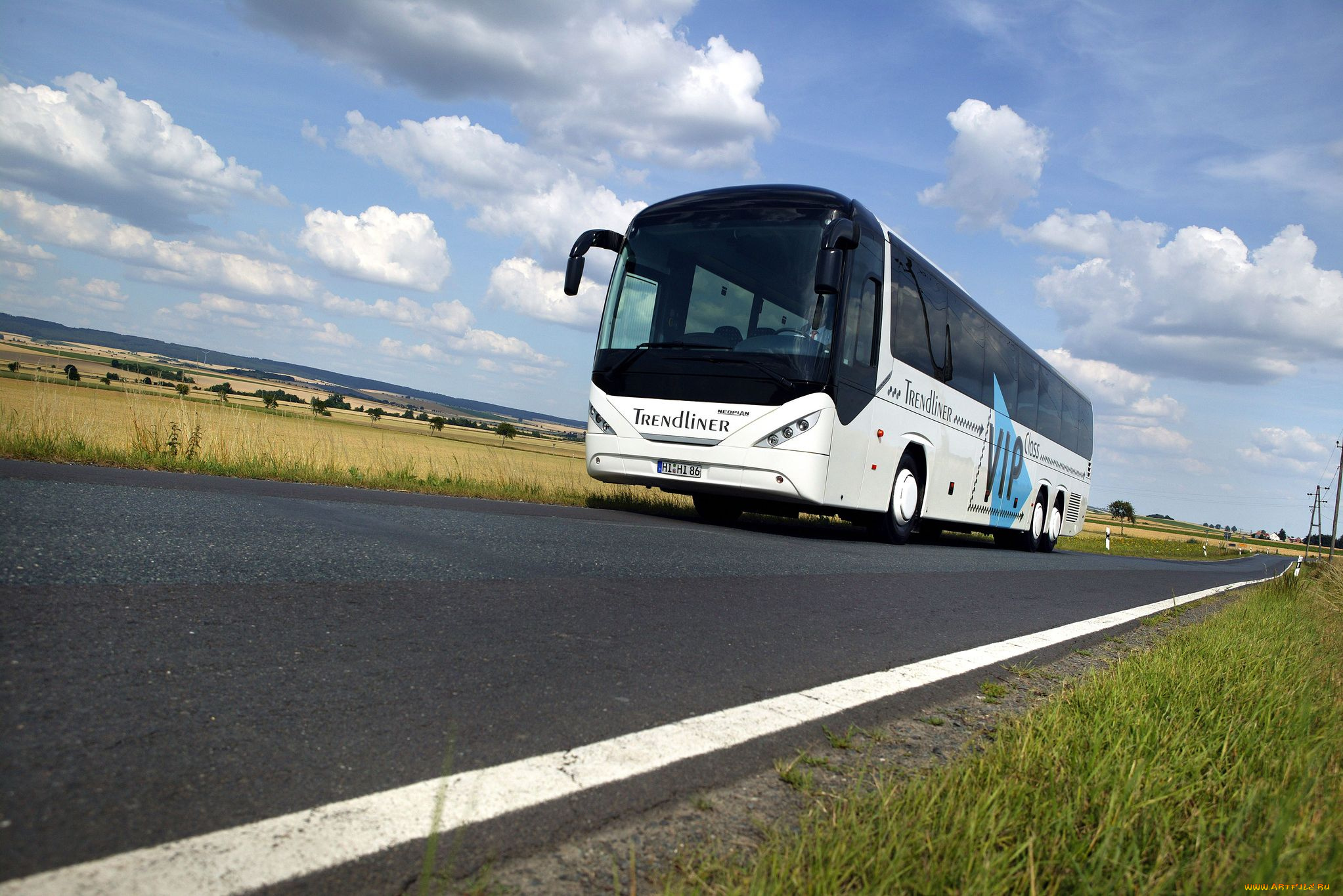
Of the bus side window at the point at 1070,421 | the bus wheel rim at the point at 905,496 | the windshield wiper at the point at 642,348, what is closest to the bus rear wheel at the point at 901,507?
the bus wheel rim at the point at 905,496

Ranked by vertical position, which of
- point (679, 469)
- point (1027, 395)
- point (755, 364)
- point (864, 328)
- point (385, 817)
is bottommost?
point (385, 817)

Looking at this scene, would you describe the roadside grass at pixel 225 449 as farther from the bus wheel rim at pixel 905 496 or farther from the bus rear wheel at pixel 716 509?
the bus wheel rim at pixel 905 496

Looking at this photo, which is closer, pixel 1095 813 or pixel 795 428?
pixel 1095 813

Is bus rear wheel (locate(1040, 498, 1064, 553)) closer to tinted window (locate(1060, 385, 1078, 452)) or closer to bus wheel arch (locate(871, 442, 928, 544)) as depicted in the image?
tinted window (locate(1060, 385, 1078, 452))

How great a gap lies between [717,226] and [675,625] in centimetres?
729

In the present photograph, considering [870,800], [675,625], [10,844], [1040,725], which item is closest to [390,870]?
[10,844]

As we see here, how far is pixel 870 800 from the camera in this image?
7.16 ft

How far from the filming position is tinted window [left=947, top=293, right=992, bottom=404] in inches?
521

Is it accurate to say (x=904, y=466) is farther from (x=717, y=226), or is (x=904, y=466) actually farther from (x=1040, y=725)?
(x=1040, y=725)

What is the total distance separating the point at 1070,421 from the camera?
21.2m

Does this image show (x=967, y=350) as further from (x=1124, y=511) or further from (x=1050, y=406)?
(x=1124, y=511)

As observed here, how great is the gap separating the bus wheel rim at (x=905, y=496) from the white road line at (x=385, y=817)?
344 inches

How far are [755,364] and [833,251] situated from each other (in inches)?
57.3

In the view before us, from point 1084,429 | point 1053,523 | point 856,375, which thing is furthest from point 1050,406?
point 856,375
